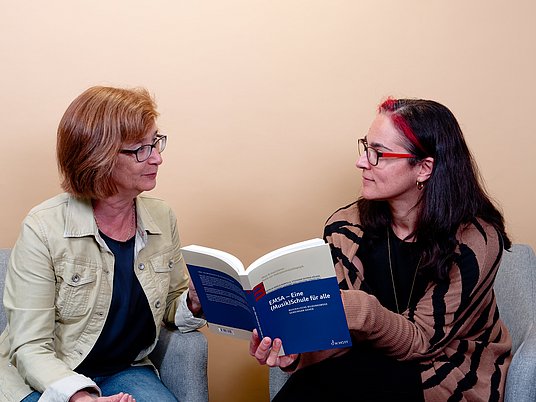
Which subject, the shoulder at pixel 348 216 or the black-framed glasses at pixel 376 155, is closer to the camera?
the black-framed glasses at pixel 376 155

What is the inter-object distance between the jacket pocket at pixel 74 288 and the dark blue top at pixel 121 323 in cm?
7

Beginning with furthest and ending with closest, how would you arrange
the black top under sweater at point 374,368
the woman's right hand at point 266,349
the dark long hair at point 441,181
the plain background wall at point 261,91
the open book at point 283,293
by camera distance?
the plain background wall at point 261,91, the dark long hair at point 441,181, the black top under sweater at point 374,368, the woman's right hand at point 266,349, the open book at point 283,293

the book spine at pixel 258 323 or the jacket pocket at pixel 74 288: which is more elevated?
the jacket pocket at pixel 74 288

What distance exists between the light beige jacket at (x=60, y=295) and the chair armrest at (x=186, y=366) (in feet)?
0.16

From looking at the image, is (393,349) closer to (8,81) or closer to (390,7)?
(390,7)

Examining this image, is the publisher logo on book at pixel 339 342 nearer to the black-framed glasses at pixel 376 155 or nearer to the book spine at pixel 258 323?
the book spine at pixel 258 323

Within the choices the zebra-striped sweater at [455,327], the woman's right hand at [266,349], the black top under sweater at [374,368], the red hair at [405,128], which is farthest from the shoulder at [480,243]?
the woman's right hand at [266,349]

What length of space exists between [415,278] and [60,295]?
0.92 meters

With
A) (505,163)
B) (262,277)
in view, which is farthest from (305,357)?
(505,163)

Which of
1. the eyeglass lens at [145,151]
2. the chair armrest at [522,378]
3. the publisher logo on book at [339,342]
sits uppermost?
the eyeglass lens at [145,151]

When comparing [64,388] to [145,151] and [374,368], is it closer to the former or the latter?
[145,151]

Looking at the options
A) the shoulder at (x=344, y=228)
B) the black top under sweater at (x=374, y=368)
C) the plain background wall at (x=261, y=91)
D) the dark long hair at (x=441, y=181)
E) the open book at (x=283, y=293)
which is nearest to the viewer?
the open book at (x=283, y=293)

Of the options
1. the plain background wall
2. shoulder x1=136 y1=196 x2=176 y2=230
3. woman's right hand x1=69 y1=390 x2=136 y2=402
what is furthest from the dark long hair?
woman's right hand x1=69 y1=390 x2=136 y2=402

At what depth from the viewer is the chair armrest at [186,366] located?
210 cm
